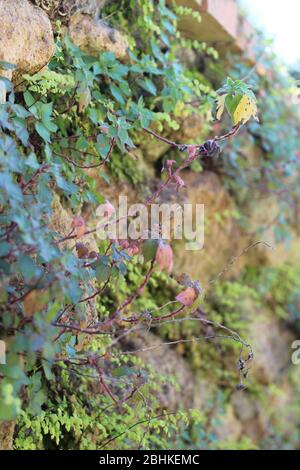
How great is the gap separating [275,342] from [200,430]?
43.3 inches

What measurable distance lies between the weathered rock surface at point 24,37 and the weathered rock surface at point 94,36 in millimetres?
294

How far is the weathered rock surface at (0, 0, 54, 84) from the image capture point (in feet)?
6.26

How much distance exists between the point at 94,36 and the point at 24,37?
508 millimetres

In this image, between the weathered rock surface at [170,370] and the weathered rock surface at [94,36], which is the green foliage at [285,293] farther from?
the weathered rock surface at [94,36]

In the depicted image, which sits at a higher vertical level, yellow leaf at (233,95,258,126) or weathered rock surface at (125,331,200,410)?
yellow leaf at (233,95,258,126)

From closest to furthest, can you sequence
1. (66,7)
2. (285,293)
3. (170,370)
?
(66,7) < (170,370) < (285,293)

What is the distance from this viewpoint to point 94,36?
242 centimetres

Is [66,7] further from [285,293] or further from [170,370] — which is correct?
[285,293]

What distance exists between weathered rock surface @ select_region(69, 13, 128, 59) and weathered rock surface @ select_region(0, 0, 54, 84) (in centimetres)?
29

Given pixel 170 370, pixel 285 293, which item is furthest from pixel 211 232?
pixel 285 293

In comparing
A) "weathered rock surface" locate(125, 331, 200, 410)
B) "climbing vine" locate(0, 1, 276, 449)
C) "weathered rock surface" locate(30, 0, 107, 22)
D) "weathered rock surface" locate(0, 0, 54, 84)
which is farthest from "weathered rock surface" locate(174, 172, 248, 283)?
"weathered rock surface" locate(0, 0, 54, 84)

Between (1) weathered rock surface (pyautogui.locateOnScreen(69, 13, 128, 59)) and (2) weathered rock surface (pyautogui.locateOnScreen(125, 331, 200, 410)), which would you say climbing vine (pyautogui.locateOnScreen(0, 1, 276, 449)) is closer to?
(1) weathered rock surface (pyautogui.locateOnScreen(69, 13, 128, 59))
